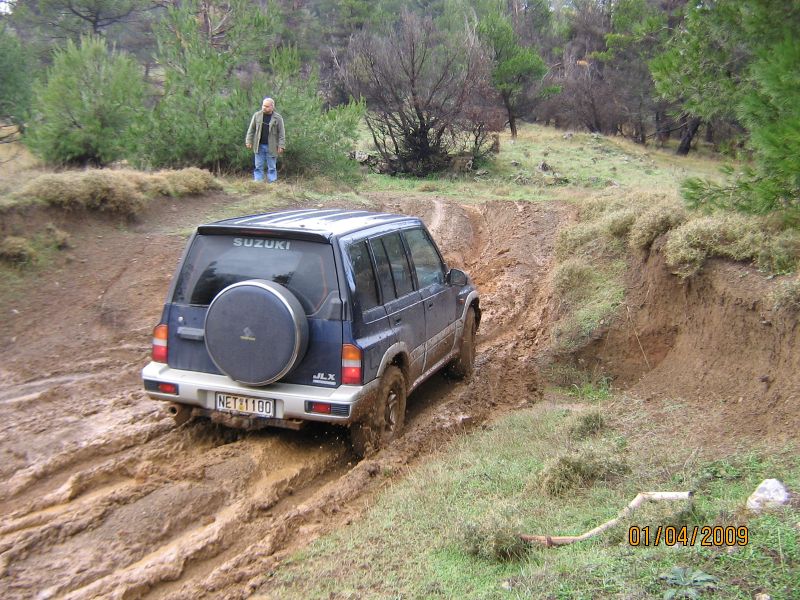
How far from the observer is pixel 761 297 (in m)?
6.59

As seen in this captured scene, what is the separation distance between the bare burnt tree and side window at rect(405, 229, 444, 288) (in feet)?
52.3

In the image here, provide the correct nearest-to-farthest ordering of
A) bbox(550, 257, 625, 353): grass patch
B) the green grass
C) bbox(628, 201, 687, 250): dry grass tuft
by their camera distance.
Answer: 1. the green grass
2. bbox(550, 257, 625, 353): grass patch
3. bbox(628, 201, 687, 250): dry grass tuft

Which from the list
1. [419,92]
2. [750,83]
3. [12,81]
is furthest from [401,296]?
[12,81]

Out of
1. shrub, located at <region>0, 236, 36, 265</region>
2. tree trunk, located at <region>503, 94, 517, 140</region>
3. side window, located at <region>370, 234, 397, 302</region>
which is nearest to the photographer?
side window, located at <region>370, 234, 397, 302</region>

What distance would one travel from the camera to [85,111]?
14734mm

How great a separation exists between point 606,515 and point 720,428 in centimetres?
202

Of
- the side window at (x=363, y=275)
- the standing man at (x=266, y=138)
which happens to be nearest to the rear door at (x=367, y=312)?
the side window at (x=363, y=275)

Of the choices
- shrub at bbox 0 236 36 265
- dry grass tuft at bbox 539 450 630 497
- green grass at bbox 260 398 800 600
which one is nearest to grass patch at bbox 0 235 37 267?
shrub at bbox 0 236 36 265

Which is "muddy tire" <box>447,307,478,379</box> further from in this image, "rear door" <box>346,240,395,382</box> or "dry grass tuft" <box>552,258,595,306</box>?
"rear door" <box>346,240,395,382</box>

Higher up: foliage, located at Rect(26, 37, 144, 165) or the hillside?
foliage, located at Rect(26, 37, 144, 165)

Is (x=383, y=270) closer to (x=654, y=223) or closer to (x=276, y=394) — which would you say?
(x=276, y=394)

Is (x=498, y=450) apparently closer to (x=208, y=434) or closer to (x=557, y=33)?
(x=208, y=434)

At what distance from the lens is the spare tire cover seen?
16.3 ft

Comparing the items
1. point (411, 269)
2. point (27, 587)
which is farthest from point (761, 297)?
point (27, 587)
